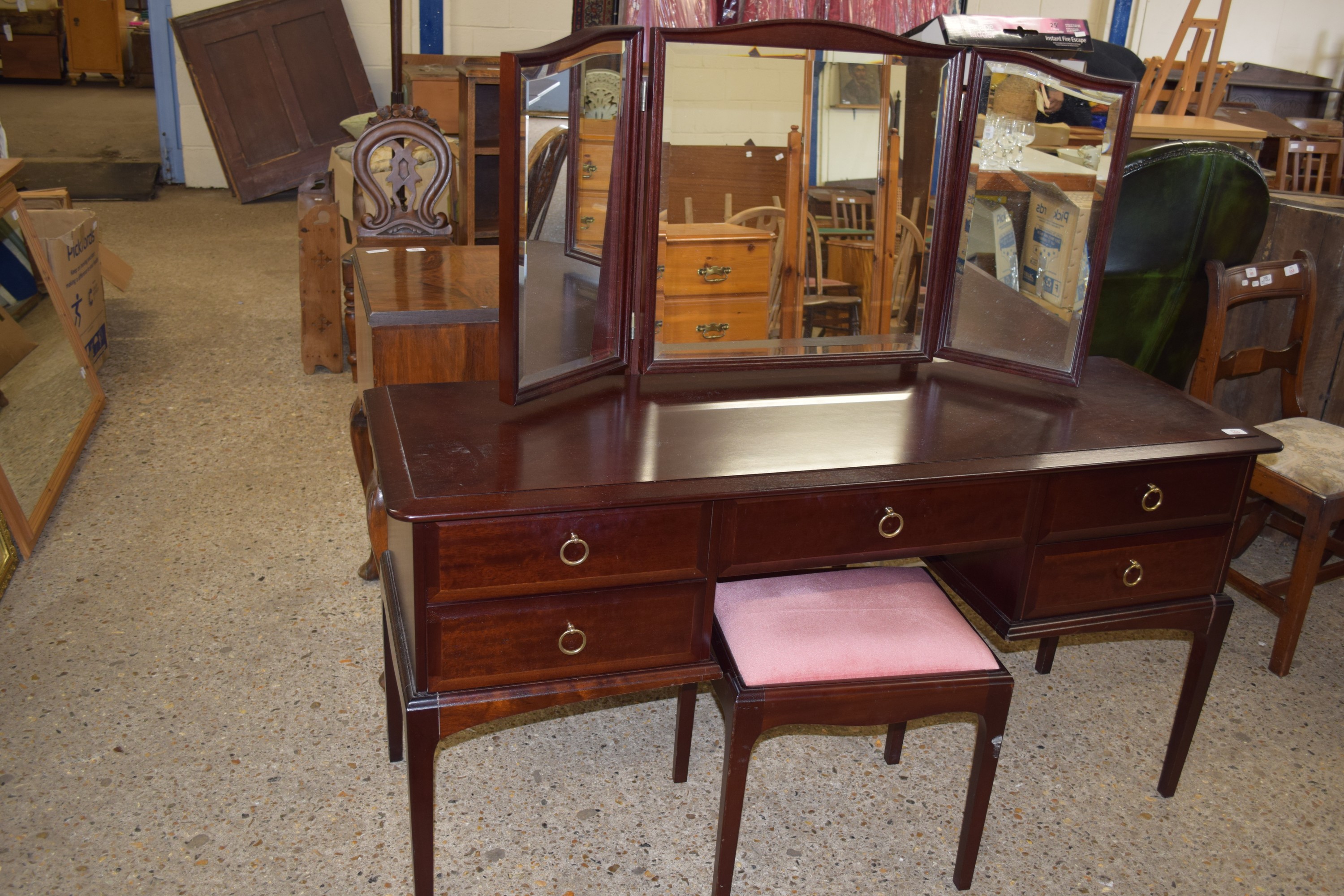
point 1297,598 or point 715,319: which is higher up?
point 715,319

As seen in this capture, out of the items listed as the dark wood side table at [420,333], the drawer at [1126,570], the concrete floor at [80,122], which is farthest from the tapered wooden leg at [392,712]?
the concrete floor at [80,122]

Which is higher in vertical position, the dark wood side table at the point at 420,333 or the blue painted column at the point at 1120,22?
the blue painted column at the point at 1120,22

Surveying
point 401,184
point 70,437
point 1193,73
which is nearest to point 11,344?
point 70,437

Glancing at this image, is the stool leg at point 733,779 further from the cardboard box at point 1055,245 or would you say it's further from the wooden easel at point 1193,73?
the wooden easel at point 1193,73

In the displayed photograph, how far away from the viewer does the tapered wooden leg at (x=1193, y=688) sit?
1.98m

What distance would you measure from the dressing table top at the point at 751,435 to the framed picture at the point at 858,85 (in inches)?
19.4

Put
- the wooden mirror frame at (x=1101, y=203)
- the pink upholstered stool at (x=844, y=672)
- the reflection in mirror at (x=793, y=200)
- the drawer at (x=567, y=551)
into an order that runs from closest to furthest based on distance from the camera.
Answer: the drawer at (x=567, y=551) → the pink upholstered stool at (x=844, y=672) → the reflection in mirror at (x=793, y=200) → the wooden mirror frame at (x=1101, y=203)

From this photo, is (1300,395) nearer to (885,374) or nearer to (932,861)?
(885,374)

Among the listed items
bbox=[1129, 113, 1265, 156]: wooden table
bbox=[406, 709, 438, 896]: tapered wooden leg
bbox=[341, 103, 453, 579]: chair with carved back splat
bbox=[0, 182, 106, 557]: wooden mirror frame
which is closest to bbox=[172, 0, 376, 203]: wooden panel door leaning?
bbox=[0, 182, 106, 557]: wooden mirror frame

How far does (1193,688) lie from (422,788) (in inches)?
56.8

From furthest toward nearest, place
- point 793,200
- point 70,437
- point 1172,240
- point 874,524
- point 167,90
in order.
Result: 1. point 167,90
2. point 70,437
3. point 1172,240
4. point 793,200
5. point 874,524

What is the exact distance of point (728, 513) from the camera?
1578 mm

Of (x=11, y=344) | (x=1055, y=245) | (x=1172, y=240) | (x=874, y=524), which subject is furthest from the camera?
(x=11, y=344)

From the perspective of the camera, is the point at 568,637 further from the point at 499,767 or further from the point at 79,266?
the point at 79,266
